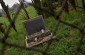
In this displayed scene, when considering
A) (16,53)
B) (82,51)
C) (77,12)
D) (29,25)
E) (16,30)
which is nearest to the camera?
(82,51)

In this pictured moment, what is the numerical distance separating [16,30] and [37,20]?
281 cm

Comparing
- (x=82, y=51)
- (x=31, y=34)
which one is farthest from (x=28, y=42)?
(x=82, y=51)

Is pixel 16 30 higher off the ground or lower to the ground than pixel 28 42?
lower

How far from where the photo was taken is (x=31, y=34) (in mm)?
11242

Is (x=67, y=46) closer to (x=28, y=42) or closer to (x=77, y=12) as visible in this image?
(x=28, y=42)

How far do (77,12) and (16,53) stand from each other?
4863mm

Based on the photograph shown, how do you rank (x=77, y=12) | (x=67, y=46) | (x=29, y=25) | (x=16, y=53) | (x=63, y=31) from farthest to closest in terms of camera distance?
(x=77, y=12), (x=29, y=25), (x=63, y=31), (x=16, y=53), (x=67, y=46)

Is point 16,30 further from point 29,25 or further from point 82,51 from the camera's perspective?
point 82,51

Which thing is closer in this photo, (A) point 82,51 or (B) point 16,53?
(A) point 82,51

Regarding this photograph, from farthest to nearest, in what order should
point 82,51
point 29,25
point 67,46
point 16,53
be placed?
point 29,25, point 16,53, point 67,46, point 82,51

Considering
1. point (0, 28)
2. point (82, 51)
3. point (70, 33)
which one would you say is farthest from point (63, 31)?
point (0, 28)

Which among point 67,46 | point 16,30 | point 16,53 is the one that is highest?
point 67,46

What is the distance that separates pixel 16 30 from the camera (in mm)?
14172

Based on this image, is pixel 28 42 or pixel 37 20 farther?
pixel 37 20
